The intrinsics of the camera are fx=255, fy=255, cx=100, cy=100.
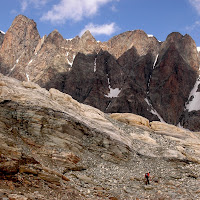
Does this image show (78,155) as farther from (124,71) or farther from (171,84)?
(124,71)

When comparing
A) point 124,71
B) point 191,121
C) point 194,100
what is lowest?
point 191,121

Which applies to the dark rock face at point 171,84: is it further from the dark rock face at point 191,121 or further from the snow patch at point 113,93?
the snow patch at point 113,93

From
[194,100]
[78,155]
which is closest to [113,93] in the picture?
[194,100]

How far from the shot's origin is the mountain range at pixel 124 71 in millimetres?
136375

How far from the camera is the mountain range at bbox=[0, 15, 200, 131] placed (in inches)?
5369

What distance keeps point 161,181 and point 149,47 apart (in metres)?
168

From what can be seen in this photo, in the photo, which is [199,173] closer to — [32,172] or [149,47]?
[32,172]

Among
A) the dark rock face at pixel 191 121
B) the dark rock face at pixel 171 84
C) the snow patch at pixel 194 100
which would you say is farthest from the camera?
the snow patch at pixel 194 100

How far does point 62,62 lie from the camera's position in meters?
172

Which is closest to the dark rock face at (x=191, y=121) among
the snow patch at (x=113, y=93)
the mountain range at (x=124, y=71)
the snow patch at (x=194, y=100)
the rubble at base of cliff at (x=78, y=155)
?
the mountain range at (x=124, y=71)

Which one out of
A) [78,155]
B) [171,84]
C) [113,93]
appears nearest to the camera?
[78,155]

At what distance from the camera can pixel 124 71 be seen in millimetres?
164500

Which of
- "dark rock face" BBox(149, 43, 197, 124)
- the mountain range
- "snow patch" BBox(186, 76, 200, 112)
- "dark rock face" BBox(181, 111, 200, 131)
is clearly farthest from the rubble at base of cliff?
"snow patch" BBox(186, 76, 200, 112)

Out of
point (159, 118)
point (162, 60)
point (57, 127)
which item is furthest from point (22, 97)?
A: point (162, 60)
